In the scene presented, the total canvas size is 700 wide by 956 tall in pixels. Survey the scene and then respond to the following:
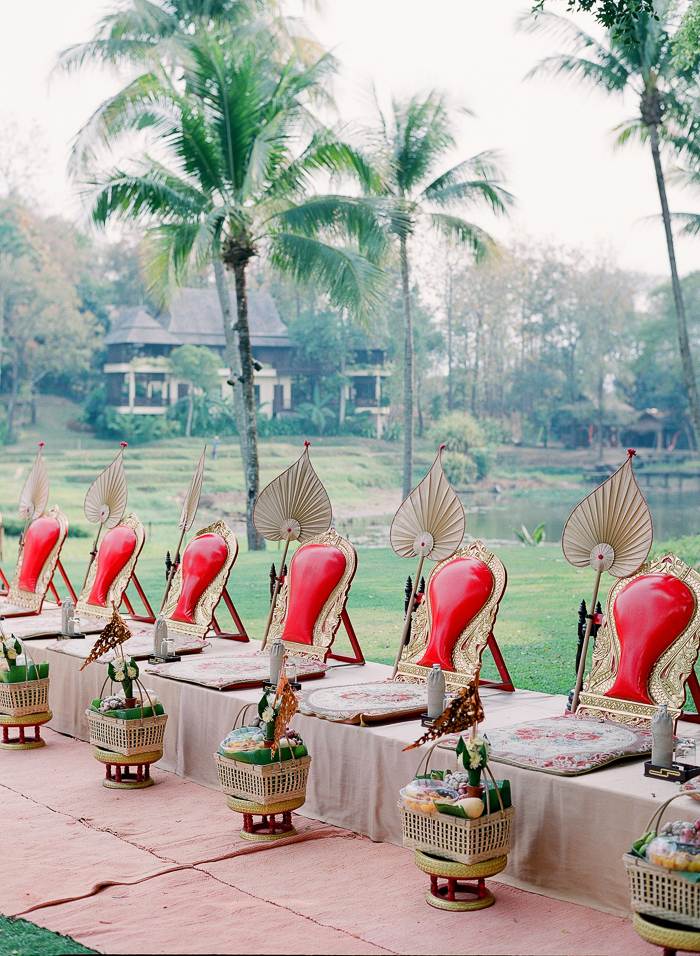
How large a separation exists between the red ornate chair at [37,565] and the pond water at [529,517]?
12.3m

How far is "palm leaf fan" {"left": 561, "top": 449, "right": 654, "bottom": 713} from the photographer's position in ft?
14.6

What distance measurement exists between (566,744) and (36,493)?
533 centimetres

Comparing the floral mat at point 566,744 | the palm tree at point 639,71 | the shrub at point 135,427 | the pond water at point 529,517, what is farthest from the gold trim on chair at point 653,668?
the shrub at point 135,427

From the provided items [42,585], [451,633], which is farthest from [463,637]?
[42,585]

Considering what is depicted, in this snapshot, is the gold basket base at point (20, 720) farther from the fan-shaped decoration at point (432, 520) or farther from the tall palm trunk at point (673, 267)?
the tall palm trunk at point (673, 267)

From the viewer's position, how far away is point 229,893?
361 centimetres

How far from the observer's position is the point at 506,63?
2819 cm

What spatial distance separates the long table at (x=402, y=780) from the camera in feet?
11.1

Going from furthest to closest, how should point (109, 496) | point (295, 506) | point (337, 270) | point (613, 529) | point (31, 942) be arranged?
point (337, 270)
point (109, 496)
point (295, 506)
point (613, 529)
point (31, 942)

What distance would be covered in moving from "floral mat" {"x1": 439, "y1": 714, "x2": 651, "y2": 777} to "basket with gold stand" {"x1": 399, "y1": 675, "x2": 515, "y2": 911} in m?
0.23

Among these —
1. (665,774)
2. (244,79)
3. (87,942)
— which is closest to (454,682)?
(665,774)

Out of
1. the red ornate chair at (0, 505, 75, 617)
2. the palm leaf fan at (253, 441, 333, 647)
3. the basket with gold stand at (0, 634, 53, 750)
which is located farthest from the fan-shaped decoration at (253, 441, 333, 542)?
the red ornate chair at (0, 505, 75, 617)

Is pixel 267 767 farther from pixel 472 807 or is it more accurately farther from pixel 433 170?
pixel 433 170

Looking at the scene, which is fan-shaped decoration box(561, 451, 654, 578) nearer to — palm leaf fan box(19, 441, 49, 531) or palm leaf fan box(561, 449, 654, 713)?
palm leaf fan box(561, 449, 654, 713)
